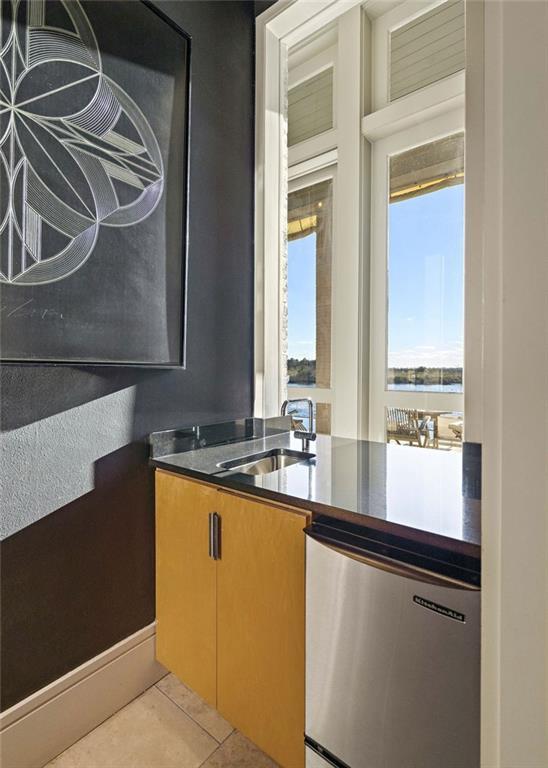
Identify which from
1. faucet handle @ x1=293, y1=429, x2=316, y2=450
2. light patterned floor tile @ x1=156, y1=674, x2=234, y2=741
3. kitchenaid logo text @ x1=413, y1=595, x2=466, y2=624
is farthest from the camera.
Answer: faucet handle @ x1=293, y1=429, x2=316, y2=450

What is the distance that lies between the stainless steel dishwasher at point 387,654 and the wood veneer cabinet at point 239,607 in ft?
0.22

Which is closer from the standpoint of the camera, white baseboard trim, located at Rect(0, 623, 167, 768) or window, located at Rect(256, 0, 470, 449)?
white baseboard trim, located at Rect(0, 623, 167, 768)

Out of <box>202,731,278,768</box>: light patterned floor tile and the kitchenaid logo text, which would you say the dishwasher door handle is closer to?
the kitchenaid logo text

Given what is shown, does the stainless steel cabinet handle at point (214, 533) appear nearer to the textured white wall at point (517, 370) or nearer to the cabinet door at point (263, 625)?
the cabinet door at point (263, 625)

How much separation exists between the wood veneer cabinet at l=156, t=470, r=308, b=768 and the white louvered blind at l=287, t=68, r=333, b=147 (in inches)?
85.1

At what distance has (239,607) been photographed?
49.4 inches

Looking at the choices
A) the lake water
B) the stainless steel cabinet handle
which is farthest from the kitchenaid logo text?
the lake water

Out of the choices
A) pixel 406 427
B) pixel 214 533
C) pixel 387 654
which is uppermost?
pixel 406 427

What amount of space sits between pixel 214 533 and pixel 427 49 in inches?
95.3

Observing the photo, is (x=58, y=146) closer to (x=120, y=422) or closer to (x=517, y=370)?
(x=120, y=422)

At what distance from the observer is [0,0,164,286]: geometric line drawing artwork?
119 centimetres

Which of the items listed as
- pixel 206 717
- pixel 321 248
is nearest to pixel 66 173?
pixel 321 248

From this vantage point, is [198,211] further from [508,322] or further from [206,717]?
[206,717]
